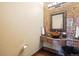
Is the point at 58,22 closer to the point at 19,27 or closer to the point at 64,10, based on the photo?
the point at 64,10

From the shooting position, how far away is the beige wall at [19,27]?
1.32 m

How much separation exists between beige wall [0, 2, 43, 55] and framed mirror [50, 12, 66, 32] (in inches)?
5.1

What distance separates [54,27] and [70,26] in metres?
0.17

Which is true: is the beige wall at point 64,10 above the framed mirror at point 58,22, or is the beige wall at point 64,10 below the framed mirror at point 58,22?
above

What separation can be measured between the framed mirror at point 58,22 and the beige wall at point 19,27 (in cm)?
13

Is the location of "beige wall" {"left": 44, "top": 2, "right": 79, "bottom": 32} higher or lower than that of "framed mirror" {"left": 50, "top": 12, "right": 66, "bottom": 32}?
→ higher

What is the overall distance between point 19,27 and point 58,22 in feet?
1.37

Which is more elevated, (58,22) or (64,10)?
(64,10)

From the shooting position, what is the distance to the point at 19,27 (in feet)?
4.43

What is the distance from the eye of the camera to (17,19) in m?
1.34

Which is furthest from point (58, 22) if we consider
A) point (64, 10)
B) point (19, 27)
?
point (19, 27)

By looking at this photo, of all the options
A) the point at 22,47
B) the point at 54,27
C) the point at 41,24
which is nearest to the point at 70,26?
the point at 54,27

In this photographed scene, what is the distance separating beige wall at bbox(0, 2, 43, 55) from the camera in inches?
52.1

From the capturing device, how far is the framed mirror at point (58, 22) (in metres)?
1.33
